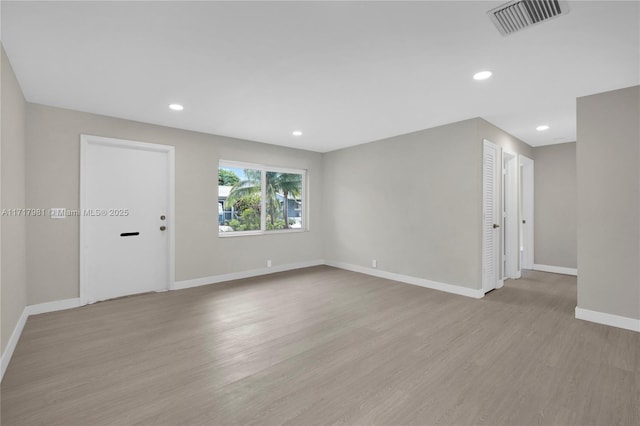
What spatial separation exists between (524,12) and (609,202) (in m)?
2.50

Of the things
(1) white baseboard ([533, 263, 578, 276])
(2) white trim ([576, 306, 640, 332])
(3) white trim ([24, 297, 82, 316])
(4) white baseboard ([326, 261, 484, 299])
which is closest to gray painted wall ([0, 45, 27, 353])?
(3) white trim ([24, 297, 82, 316])

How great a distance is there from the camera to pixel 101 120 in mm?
3889

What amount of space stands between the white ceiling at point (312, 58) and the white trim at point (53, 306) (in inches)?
93.4

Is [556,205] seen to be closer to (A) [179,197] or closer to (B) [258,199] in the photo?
(B) [258,199]

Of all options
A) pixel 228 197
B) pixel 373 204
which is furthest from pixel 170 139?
pixel 373 204

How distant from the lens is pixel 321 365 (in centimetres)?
235

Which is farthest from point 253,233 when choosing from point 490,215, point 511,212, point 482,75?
point 511,212

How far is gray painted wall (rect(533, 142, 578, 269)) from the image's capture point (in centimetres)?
557

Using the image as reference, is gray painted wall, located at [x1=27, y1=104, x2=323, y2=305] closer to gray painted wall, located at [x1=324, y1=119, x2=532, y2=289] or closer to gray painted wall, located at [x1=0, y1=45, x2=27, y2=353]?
gray painted wall, located at [x1=0, y1=45, x2=27, y2=353]

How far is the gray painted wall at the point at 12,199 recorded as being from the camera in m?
2.32

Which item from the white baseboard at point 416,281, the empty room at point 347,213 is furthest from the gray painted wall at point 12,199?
the white baseboard at point 416,281

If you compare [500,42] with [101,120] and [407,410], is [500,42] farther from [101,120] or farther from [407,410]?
[101,120]

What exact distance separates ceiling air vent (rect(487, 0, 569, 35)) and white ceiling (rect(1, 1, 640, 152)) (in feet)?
0.26

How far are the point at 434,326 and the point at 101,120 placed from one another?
4.82 m
